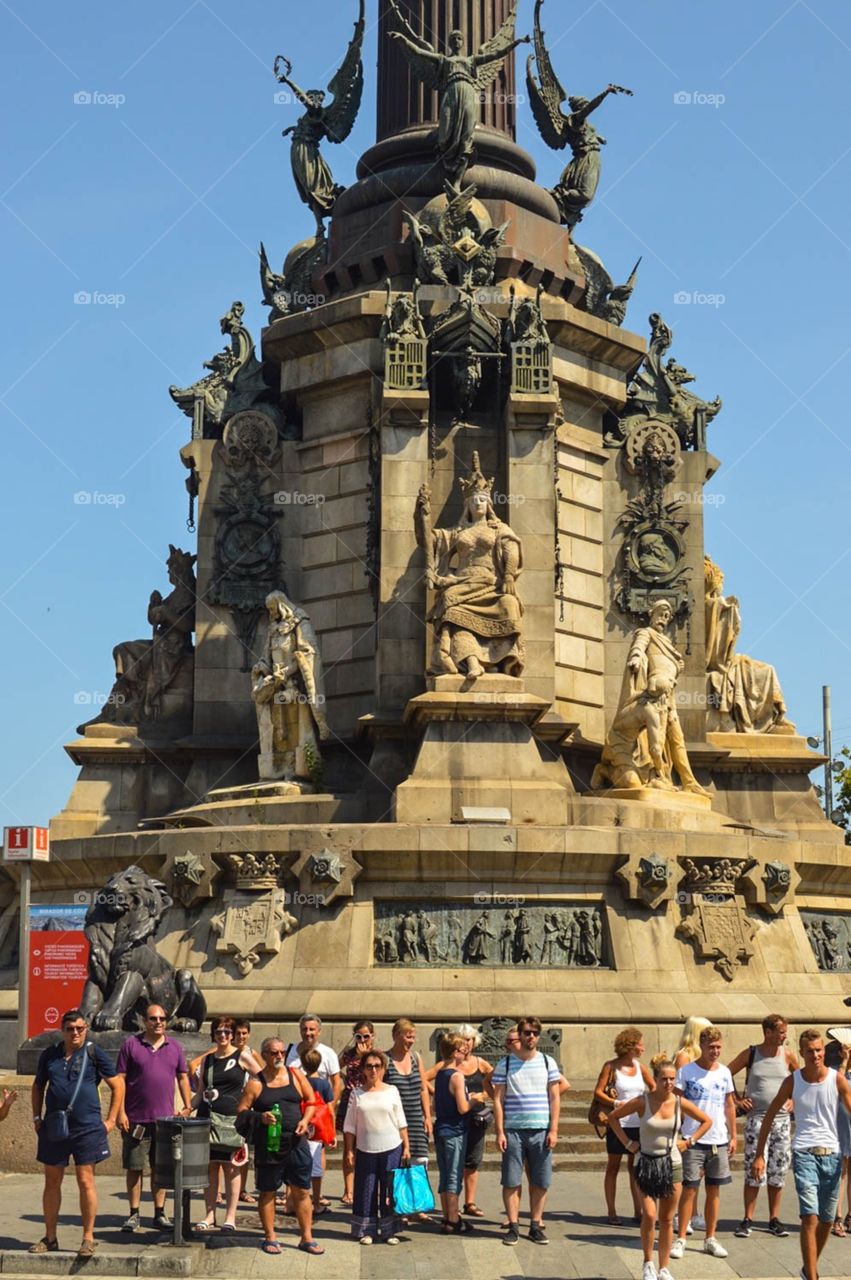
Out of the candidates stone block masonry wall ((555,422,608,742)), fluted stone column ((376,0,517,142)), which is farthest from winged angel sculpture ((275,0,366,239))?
stone block masonry wall ((555,422,608,742))

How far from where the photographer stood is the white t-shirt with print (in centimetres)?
1502

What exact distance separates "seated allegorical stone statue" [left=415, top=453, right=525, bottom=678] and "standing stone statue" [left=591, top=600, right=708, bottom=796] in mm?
1980

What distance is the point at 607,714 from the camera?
3031cm

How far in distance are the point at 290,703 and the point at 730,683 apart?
849 cm

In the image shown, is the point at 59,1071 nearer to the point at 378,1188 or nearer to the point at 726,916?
the point at 378,1188

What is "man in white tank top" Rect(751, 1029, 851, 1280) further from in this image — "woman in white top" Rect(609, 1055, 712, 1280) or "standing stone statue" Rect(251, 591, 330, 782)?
"standing stone statue" Rect(251, 591, 330, 782)

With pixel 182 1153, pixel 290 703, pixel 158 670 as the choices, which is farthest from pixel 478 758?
pixel 182 1153

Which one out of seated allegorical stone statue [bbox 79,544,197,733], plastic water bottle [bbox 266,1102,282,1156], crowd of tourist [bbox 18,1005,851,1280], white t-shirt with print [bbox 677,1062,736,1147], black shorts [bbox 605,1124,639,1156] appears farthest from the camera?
seated allegorical stone statue [bbox 79,544,197,733]

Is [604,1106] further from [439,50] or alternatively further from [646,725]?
[439,50]

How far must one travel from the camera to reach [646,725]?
27.6 metres

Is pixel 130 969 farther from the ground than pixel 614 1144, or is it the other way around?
pixel 130 969

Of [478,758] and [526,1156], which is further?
[478,758]

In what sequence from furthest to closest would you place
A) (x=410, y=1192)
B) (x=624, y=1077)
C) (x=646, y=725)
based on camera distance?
1. (x=646, y=725)
2. (x=624, y=1077)
3. (x=410, y=1192)

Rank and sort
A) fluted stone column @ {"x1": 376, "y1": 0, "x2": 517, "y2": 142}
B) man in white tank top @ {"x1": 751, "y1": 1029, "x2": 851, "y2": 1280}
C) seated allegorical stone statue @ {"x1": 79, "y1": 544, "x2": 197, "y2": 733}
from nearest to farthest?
man in white tank top @ {"x1": 751, "y1": 1029, "x2": 851, "y2": 1280} → seated allegorical stone statue @ {"x1": 79, "y1": 544, "x2": 197, "y2": 733} → fluted stone column @ {"x1": 376, "y1": 0, "x2": 517, "y2": 142}
